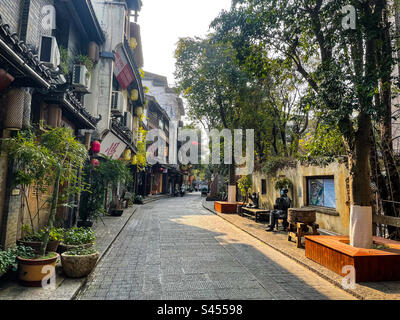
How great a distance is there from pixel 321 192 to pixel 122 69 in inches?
491

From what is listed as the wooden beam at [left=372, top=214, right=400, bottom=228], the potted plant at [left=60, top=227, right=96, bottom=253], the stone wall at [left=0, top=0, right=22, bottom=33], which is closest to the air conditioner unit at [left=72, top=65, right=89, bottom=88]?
the stone wall at [left=0, top=0, right=22, bottom=33]

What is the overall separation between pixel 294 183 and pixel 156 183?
79.7 feet

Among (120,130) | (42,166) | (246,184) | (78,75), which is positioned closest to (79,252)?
(42,166)

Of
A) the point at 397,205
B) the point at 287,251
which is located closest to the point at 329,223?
the point at 397,205

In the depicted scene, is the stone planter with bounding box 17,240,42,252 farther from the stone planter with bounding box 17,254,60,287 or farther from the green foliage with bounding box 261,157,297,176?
the green foliage with bounding box 261,157,297,176

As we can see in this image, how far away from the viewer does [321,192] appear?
37.7ft

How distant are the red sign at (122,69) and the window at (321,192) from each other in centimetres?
1128

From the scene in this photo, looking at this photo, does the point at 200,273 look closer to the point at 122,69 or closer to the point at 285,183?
the point at 285,183

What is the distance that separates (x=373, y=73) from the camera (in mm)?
5488

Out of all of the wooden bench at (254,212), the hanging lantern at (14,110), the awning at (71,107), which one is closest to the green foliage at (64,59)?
the awning at (71,107)

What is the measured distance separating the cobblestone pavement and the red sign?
9.60 m

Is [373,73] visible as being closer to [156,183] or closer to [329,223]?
[329,223]

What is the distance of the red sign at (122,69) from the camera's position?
1392 centimetres

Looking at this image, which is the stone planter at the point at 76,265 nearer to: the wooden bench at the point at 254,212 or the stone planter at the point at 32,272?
the stone planter at the point at 32,272
